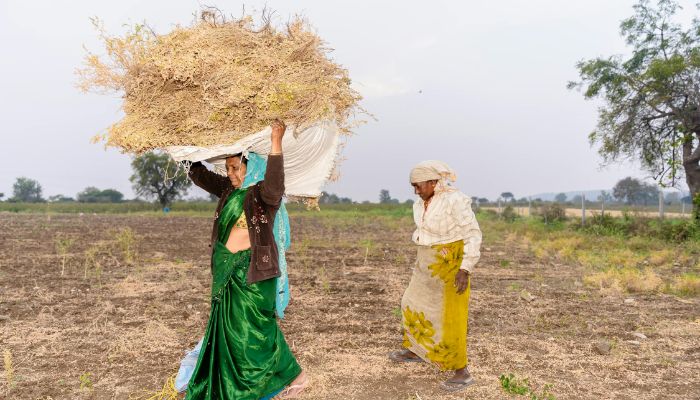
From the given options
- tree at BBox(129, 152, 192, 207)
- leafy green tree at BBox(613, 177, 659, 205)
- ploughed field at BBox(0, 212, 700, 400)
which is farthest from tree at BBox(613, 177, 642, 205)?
ploughed field at BBox(0, 212, 700, 400)

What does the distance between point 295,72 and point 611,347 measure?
360 cm

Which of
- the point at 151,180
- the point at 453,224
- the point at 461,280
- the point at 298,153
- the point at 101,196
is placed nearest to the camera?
the point at 298,153

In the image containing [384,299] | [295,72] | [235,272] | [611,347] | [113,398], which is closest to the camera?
[235,272]

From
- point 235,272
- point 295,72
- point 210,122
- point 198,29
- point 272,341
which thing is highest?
point 198,29

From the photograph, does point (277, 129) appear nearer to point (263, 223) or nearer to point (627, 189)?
point (263, 223)

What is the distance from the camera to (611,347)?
463 cm

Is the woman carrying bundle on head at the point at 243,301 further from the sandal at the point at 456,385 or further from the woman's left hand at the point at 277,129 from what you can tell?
the sandal at the point at 456,385

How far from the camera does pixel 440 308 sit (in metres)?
3.80

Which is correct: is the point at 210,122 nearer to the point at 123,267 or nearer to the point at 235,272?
the point at 235,272

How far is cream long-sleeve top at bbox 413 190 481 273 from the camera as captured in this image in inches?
144

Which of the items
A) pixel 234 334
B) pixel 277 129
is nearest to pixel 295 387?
pixel 234 334

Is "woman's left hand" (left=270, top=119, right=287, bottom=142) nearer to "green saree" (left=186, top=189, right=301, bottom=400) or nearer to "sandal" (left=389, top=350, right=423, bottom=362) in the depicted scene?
"green saree" (left=186, top=189, right=301, bottom=400)

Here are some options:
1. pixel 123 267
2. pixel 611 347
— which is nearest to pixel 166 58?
pixel 611 347

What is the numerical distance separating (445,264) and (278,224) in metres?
1.23
